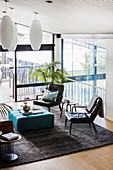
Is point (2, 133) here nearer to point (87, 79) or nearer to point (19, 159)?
point (19, 159)

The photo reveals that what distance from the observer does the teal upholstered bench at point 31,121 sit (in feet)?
20.8

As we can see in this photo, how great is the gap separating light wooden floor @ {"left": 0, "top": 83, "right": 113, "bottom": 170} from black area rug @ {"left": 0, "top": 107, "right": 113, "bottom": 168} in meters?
0.13

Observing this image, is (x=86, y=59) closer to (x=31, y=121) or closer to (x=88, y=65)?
(x=88, y=65)

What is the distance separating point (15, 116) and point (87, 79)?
2718 mm

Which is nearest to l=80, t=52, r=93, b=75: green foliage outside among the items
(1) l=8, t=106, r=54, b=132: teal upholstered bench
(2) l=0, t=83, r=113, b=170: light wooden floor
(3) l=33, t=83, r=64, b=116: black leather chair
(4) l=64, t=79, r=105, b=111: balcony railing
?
(4) l=64, t=79, r=105, b=111: balcony railing

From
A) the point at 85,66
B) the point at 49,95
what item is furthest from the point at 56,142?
the point at 85,66

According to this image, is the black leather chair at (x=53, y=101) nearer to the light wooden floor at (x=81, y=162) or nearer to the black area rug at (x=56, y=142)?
Answer: the black area rug at (x=56, y=142)

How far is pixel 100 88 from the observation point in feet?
25.3

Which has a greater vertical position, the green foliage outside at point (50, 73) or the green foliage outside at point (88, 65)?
the green foliage outside at point (88, 65)

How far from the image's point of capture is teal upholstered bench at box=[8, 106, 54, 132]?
20.8 ft

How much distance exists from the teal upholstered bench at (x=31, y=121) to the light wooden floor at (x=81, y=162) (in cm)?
157

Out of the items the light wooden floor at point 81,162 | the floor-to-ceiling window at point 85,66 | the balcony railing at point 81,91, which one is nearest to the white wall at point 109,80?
the floor-to-ceiling window at point 85,66

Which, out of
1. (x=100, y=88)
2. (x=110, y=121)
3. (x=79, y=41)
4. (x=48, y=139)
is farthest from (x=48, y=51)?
(x=48, y=139)

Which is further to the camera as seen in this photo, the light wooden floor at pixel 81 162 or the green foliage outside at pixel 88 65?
the green foliage outside at pixel 88 65
